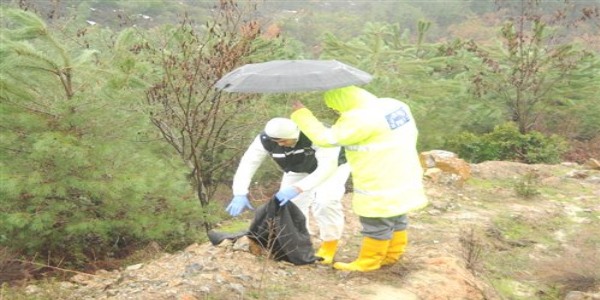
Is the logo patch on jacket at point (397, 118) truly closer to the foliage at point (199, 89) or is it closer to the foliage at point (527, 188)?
the foliage at point (199, 89)

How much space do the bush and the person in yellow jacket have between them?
7.71 meters

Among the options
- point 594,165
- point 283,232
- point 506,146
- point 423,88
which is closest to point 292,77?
point 283,232

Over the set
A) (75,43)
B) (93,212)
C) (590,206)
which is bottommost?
(590,206)

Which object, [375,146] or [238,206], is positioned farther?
[238,206]

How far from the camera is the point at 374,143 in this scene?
3.85 meters

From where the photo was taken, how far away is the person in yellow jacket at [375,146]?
383 cm

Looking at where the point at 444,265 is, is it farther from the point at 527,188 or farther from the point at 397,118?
the point at 527,188

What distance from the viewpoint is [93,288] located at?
4125 mm

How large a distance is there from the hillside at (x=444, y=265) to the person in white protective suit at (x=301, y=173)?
41 cm

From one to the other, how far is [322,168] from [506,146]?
8182mm

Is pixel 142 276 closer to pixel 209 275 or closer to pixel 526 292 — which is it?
pixel 209 275

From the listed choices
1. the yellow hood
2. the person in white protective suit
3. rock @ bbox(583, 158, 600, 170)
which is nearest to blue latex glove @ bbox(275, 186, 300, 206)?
the person in white protective suit

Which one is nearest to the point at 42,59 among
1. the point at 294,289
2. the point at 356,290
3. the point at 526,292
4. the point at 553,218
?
the point at 294,289

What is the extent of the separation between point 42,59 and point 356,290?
3557 mm
